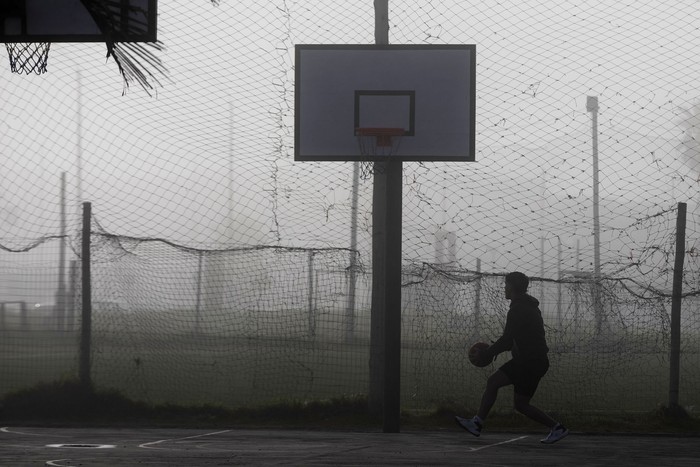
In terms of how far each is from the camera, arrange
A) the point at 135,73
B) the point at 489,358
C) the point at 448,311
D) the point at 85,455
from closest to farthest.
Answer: the point at 135,73, the point at 85,455, the point at 489,358, the point at 448,311

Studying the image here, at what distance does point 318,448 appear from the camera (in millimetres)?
9766

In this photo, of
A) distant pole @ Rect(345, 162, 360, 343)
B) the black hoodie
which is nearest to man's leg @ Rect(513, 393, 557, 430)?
the black hoodie

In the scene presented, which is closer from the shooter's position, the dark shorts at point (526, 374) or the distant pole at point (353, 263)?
the dark shorts at point (526, 374)

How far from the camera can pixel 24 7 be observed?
6.48 meters

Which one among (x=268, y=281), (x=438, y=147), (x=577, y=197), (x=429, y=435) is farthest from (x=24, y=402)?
(x=577, y=197)

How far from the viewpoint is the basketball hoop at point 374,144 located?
12.2 metres

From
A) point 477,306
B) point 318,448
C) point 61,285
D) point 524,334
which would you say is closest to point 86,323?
point 61,285

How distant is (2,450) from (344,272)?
16.1 ft

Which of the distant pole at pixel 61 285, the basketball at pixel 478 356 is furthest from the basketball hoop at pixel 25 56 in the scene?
the distant pole at pixel 61 285

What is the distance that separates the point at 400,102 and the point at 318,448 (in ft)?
14.0

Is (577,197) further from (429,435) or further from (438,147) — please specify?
(429,435)

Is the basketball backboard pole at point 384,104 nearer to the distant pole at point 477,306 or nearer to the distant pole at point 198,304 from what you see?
the distant pole at point 477,306

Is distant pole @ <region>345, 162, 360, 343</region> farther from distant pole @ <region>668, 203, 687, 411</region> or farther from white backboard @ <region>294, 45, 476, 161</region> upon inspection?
distant pole @ <region>668, 203, 687, 411</region>

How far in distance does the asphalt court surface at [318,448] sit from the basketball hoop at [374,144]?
2.86 metres
